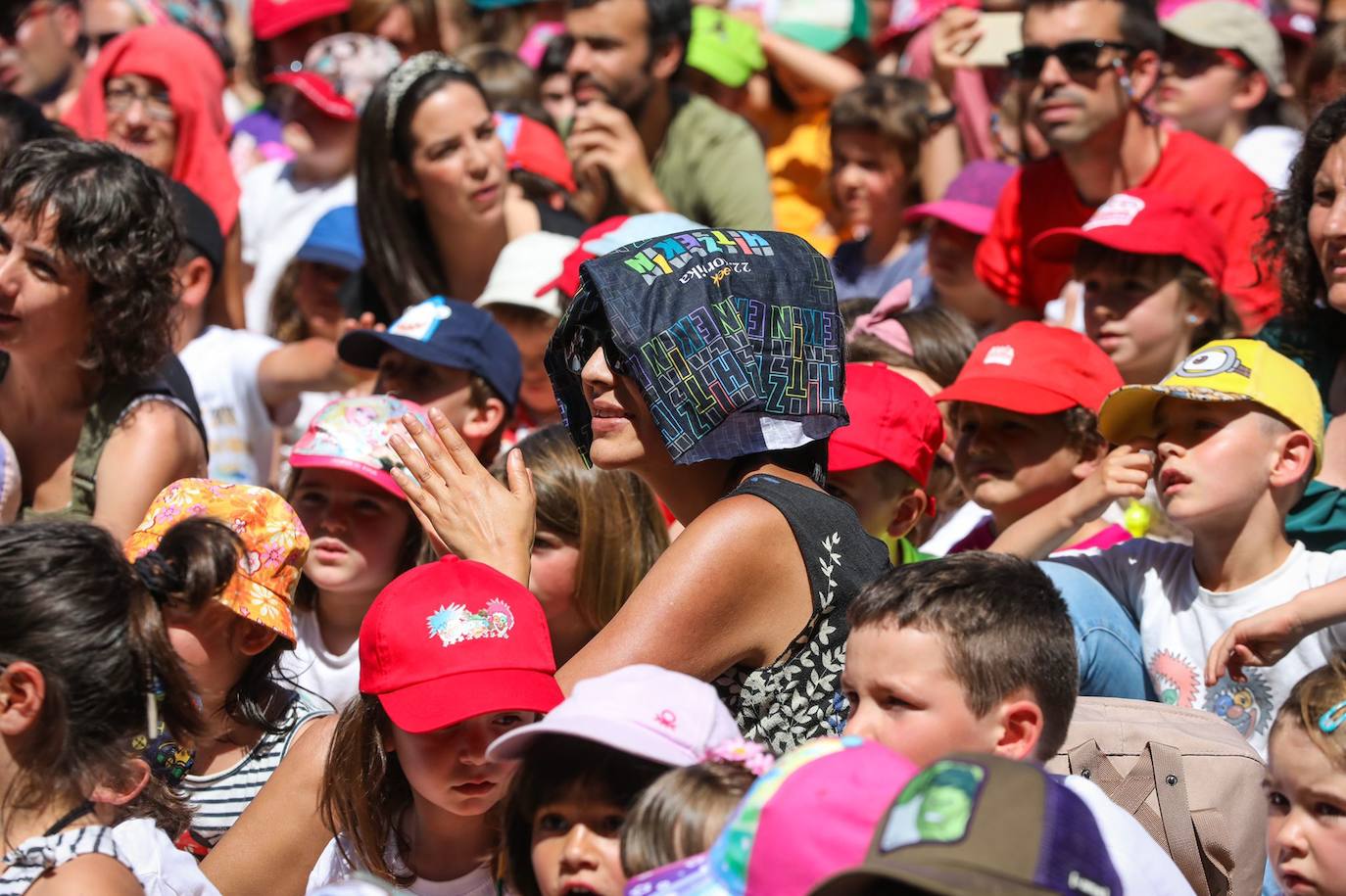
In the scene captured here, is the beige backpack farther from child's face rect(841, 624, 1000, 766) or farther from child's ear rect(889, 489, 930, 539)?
child's ear rect(889, 489, 930, 539)

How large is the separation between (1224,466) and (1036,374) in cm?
72

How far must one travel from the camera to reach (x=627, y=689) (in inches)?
97.0

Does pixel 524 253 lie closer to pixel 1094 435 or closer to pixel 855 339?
pixel 855 339

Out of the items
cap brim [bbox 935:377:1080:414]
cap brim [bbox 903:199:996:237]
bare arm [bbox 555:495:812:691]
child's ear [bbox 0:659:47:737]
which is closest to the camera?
child's ear [bbox 0:659:47:737]

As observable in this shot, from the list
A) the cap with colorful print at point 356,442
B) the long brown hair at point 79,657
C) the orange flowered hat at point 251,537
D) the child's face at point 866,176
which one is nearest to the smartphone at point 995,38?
the child's face at point 866,176

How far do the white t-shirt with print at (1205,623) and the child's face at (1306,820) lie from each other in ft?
2.42

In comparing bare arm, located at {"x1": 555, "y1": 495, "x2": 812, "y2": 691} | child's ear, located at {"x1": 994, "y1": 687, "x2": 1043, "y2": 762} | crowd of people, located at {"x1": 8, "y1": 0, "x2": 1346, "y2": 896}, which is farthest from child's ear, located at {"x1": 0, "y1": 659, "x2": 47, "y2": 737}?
child's ear, located at {"x1": 994, "y1": 687, "x2": 1043, "y2": 762}

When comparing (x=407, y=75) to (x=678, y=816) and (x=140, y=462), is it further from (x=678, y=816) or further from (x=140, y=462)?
(x=678, y=816)

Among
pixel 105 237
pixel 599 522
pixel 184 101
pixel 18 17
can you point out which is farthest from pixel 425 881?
pixel 18 17

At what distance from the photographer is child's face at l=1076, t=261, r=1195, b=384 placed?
14.9ft

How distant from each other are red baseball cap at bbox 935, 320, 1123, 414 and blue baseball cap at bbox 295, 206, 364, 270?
2436 millimetres

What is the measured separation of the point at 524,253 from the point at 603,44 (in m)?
1.55

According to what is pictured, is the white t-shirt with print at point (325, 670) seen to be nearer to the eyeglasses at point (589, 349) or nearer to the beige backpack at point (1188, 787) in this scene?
the eyeglasses at point (589, 349)

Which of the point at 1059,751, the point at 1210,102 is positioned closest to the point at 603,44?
the point at 1210,102
